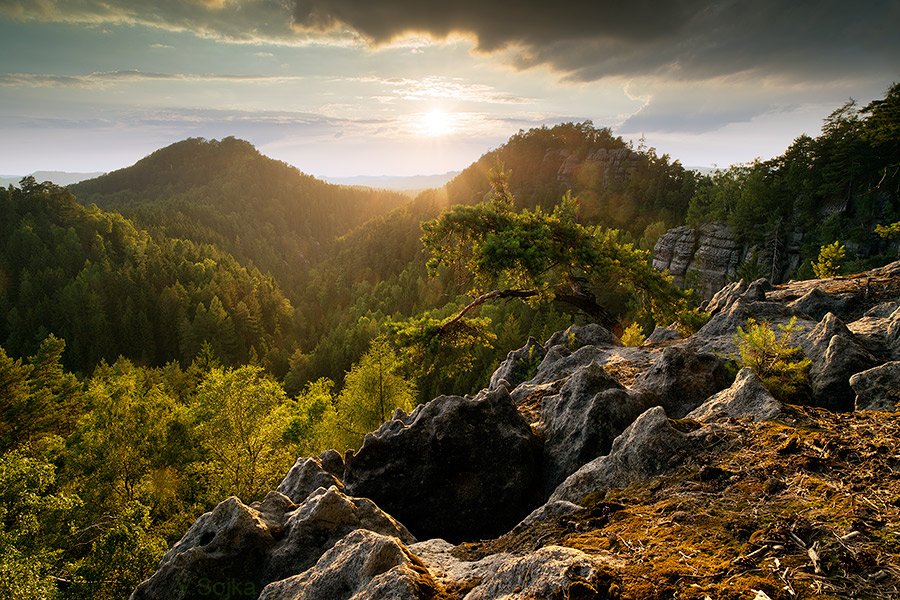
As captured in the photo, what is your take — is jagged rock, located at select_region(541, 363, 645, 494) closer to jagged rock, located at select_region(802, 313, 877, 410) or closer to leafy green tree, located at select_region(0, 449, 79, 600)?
jagged rock, located at select_region(802, 313, 877, 410)

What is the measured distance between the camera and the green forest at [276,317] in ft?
57.1

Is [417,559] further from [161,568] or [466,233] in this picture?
[466,233]

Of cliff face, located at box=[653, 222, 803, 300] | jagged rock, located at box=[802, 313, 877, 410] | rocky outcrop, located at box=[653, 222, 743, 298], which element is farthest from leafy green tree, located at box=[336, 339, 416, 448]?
rocky outcrop, located at box=[653, 222, 743, 298]

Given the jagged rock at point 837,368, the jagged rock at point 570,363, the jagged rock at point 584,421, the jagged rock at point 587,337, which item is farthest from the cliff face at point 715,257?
the jagged rock at point 584,421

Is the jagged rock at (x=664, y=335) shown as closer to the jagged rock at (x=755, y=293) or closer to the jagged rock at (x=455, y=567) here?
the jagged rock at (x=755, y=293)

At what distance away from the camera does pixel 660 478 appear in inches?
268

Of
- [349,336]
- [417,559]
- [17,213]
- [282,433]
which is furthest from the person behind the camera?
[17,213]

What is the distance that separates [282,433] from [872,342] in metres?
38.5

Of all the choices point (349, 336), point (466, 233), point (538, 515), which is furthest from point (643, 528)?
point (349, 336)

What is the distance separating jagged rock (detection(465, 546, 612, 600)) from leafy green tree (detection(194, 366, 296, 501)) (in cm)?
3151

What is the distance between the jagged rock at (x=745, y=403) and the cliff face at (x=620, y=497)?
4 cm

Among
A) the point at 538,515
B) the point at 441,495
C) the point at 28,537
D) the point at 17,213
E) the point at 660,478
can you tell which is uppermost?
the point at 17,213

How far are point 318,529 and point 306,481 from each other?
4305 millimetres

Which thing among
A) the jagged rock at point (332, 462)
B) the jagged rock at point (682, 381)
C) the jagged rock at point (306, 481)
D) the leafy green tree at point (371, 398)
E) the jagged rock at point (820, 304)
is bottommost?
the leafy green tree at point (371, 398)
